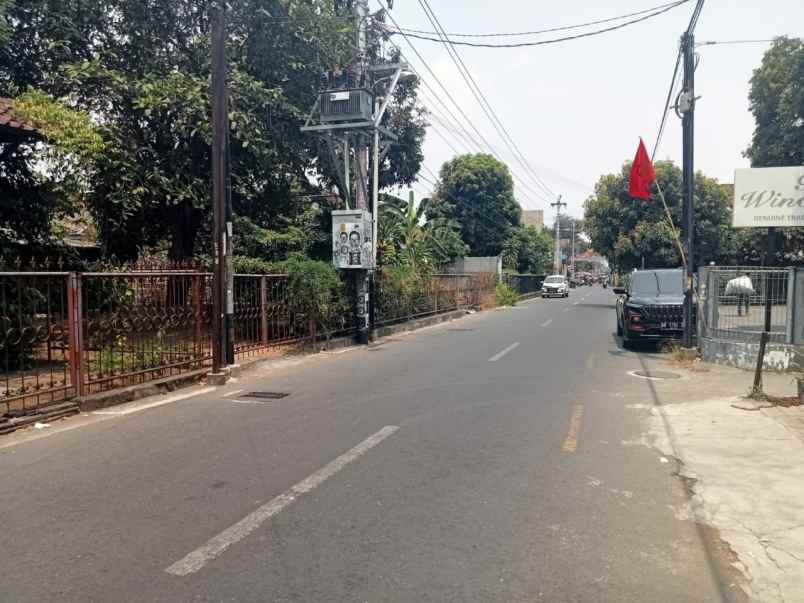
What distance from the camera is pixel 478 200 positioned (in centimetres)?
4128

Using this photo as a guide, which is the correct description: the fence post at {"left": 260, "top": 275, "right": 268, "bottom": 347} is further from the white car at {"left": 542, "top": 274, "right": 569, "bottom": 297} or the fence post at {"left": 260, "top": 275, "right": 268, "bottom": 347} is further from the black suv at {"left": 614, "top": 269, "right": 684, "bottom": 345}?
the white car at {"left": 542, "top": 274, "right": 569, "bottom": 297}

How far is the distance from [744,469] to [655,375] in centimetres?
544

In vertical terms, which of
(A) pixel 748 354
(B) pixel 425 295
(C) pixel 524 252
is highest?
(C) pixel 524 252

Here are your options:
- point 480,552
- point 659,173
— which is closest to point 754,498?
point 480,552

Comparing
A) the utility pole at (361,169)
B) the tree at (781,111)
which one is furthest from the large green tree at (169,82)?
the tree at (781,111)

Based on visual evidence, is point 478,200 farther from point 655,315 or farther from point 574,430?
point 574,430

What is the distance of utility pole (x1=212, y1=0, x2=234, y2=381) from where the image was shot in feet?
33.6

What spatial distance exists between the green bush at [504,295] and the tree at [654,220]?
5.67m

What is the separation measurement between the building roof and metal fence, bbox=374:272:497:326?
31.5 ft

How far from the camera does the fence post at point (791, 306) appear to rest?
10922mm

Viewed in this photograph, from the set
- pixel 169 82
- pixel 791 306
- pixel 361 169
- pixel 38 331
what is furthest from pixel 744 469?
pixel 169 82

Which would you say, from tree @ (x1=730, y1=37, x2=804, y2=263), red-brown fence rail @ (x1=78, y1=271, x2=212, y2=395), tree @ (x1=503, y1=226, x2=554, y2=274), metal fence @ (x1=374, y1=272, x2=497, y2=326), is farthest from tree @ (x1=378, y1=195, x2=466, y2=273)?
tree @ (x1=730, y1=37, x2=804, y2=263)

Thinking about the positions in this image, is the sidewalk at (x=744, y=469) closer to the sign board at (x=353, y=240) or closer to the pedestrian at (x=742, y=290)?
the pedestrian at (x=742, y=290)

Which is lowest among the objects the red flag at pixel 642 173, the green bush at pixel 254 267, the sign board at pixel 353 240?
the green bush at pixel 254 267
